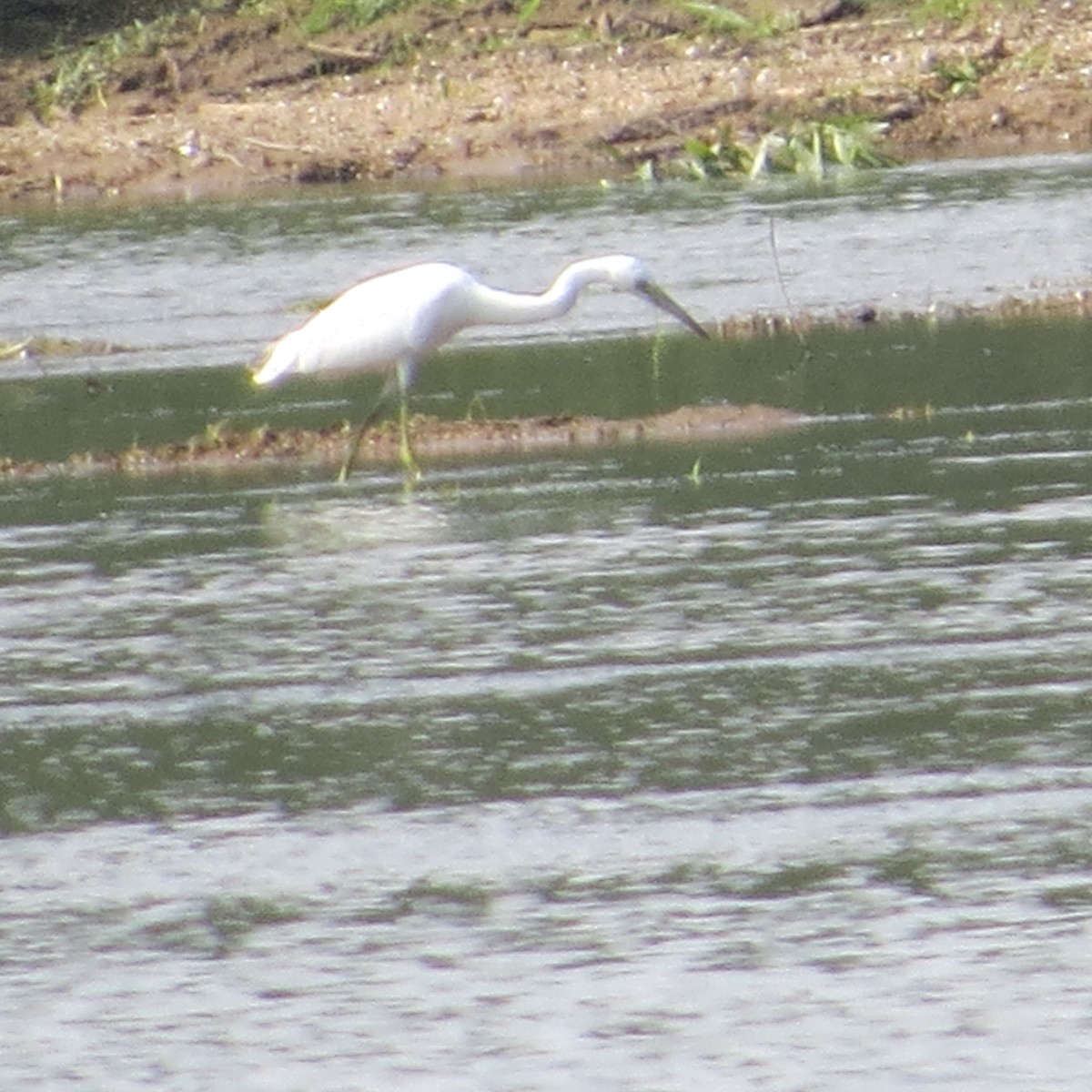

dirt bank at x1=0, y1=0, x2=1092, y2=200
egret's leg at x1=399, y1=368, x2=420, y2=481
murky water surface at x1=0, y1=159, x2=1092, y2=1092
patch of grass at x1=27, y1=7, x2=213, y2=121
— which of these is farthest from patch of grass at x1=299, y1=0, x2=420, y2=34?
egret's leg at x1=399, y1=368, x2=420, y2=481

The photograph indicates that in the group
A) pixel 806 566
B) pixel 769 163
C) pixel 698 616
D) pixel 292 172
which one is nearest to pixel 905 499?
pixel 806 566

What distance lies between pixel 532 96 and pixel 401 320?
1797 centimetres

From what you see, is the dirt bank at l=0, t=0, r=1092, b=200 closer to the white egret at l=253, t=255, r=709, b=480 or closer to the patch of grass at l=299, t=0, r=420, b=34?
the patch of grass at l=299, t=0, r=420, b=34

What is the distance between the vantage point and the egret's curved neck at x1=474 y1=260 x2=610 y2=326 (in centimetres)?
1509

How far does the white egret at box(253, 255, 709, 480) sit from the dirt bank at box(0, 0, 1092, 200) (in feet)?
46.2

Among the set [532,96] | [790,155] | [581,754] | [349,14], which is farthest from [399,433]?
[349,14]

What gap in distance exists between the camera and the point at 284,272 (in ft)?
80.2

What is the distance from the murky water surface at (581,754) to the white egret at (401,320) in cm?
52

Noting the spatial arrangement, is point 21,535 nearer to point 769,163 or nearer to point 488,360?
point 488,360

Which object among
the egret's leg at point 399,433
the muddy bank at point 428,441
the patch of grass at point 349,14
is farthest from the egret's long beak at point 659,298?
the patch of grass at point 349,14

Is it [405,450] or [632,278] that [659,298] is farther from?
[405,450]

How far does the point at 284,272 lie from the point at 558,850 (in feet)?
54.3

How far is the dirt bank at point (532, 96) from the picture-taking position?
30438mm

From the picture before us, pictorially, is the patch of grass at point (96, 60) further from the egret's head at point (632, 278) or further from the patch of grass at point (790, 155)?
the egret's head at point (632, 278)
